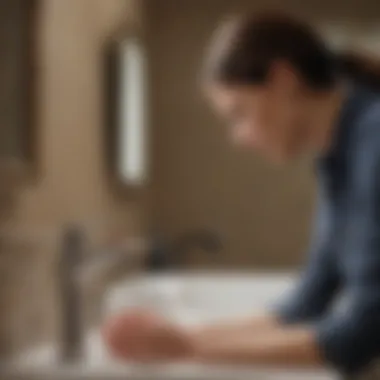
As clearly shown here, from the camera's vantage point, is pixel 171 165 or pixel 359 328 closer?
pixel 359 328

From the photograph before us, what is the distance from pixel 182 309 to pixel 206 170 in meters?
0.27

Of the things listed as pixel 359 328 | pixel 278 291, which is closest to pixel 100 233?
pixel 278 291

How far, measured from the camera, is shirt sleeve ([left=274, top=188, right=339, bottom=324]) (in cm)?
107

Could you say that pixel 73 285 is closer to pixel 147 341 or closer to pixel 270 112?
pixel 147 341

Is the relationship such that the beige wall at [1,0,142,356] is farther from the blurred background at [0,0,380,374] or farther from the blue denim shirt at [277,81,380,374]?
the blue denim shirt at [277,81,380,374]

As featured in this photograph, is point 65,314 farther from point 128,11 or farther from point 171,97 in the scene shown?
point 128,11

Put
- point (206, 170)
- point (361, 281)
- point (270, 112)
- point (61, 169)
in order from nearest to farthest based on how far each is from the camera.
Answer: point (361, 281) → point (270, 112) → point (61, 169) → point (206, 170)

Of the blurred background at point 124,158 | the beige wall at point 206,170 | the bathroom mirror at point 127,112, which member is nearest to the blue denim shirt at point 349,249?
the blurred background at point 124,158

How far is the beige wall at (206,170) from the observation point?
1339 millimetres

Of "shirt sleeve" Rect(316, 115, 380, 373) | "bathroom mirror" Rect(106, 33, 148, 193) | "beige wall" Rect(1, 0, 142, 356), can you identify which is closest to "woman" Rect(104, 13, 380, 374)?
"shirt sleeve" Rect(316, 115, 380, 373)

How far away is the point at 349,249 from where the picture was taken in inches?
39.0

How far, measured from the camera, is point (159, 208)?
4.89 ft

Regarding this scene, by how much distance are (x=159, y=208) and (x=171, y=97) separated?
179 mm

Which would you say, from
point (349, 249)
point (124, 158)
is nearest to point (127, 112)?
point (124, 158)
